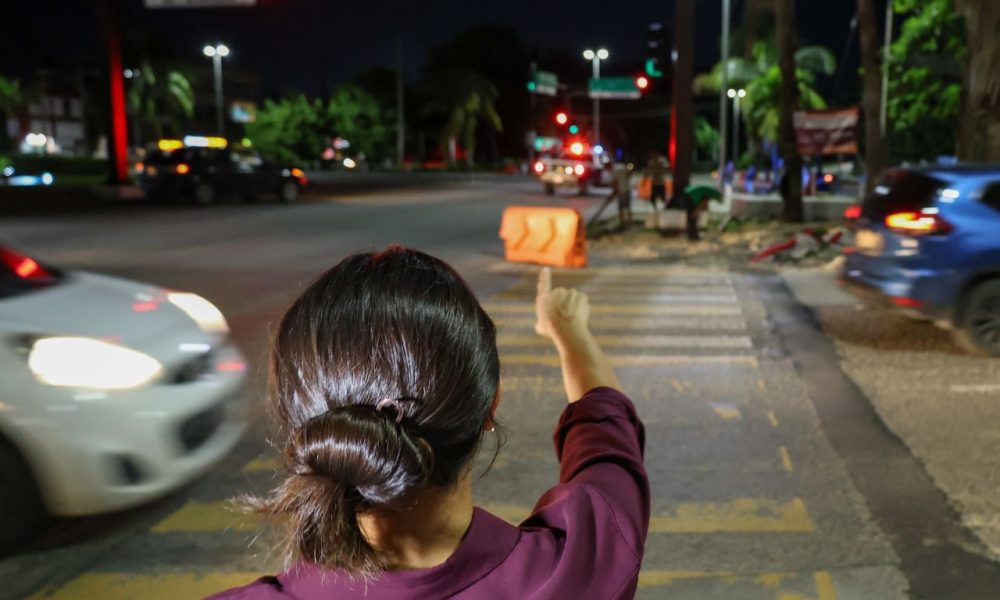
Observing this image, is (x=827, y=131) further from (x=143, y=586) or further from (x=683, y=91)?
(x=143, y=586)

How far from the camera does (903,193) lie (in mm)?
9312

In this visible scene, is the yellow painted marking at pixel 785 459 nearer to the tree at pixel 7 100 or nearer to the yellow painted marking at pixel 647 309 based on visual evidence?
the yellow painted marking at pixel 647 309

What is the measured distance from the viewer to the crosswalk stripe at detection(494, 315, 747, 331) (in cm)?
1049

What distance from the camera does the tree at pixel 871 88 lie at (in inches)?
797

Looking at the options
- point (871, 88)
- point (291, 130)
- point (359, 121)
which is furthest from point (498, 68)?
point (871, 88)

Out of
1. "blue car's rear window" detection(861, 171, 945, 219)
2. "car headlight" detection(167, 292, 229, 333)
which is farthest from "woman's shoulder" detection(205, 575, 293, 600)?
"blue car's rear window" detection(861, 171, 945, 219)

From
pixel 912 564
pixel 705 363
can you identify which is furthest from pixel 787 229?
pixel 912 564

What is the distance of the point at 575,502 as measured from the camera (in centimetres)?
157

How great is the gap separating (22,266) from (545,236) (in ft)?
34.4

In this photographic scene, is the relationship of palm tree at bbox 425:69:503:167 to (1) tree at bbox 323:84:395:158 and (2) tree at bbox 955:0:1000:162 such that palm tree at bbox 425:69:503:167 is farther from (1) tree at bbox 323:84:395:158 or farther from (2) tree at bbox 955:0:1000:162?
(2) tree at bbox 955:0:1000:162

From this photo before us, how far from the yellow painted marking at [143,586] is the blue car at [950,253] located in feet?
22.5

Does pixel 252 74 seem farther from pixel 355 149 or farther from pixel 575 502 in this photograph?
pixel 575 502

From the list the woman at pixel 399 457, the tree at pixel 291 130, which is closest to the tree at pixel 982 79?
the woman at pixel 399 457

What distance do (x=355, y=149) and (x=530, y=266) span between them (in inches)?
2322
